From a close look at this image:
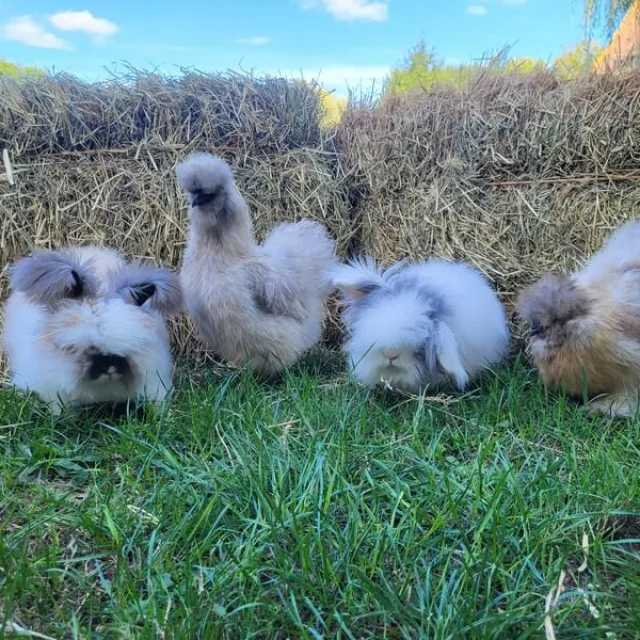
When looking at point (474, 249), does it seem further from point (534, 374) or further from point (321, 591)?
point (321, 591)

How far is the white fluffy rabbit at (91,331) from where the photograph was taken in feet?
7.55

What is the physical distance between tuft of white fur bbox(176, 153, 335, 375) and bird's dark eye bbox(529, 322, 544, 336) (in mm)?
1047

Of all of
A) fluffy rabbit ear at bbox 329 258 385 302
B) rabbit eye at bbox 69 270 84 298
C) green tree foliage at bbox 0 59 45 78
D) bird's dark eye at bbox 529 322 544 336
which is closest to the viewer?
rabbit eye at bbox 69 270 84 298

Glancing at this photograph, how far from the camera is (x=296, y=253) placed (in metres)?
3.17

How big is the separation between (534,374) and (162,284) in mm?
1870

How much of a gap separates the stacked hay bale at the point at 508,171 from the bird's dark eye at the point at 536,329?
2.43 ft

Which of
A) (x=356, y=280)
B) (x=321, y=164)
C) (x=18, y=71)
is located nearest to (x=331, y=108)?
(x=321, y=164)

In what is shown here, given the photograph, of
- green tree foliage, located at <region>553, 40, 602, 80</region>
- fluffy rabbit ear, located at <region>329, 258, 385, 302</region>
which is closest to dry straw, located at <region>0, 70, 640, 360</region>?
green tree foliage, located at <region>553, 40, 602, 80</region>

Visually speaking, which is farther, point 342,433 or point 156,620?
point 342,433

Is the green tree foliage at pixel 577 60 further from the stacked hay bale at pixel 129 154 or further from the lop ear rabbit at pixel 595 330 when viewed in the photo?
the stacked hay bale at pixel 129 154

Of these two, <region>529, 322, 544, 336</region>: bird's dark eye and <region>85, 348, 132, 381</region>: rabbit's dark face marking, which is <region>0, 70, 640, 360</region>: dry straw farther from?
<region>85, 348, 132, 381</region>: rabbit's dark face marking

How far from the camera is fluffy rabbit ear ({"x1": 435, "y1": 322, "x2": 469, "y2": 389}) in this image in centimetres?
246

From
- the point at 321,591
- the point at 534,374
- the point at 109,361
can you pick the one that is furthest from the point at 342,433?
the point at 534,374

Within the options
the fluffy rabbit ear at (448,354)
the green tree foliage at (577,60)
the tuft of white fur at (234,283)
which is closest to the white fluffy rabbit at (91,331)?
the tuft of white fur at (234,283)
